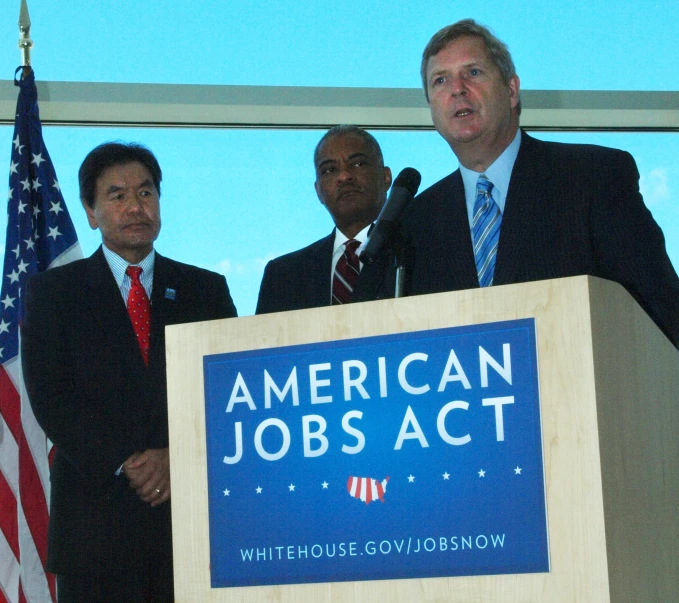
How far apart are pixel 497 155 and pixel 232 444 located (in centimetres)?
95

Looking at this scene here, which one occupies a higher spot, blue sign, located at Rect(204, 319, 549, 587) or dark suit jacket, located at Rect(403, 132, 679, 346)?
dark suit jacket, located at Rect(403, 132, 679, 346)

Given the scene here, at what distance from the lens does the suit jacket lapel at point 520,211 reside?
1849 millimetres

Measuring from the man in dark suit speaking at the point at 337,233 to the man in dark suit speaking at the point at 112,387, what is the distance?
19 cm

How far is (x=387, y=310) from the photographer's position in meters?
1.44

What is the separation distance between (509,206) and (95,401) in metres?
1.27

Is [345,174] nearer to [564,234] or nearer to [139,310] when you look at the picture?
[139,310]

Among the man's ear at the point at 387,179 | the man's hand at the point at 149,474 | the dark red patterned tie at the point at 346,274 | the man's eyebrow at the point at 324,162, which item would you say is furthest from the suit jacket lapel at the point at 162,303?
the man's ear at the point at 387,179

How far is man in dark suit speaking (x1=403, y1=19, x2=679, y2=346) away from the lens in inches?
72.4

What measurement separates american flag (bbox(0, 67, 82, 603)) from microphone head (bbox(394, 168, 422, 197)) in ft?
6.95

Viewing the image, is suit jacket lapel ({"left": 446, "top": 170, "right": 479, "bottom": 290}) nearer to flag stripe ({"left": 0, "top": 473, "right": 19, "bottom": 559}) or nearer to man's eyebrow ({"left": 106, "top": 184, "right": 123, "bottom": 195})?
man's eyebrow ({"left": 106, "top": 184, "right": 123, "bottom": 195})

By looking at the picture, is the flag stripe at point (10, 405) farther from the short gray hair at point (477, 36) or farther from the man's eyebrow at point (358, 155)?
the short gray hair at point (477, 36)

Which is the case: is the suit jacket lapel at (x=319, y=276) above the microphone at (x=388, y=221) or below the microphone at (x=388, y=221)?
above

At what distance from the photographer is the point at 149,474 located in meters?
2.52

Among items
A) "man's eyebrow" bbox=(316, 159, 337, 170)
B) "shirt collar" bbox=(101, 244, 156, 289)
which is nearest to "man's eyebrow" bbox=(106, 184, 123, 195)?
"shirt collar" bbox=(101, 244, 156, 289)
